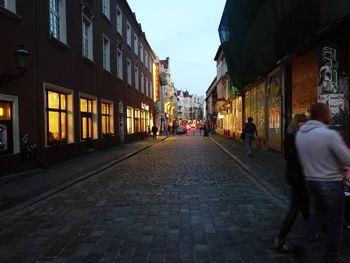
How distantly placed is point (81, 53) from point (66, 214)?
42.8 ft

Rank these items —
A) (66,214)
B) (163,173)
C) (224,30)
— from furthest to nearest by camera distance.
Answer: (224,30) < (163,173) < (66,214)

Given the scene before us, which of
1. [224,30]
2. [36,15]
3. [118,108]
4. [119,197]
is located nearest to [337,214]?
[119,197]

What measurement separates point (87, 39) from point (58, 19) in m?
4.37

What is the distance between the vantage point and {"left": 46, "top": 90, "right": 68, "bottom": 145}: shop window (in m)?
16.1

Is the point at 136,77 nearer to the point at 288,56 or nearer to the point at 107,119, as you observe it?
the point at 107,119

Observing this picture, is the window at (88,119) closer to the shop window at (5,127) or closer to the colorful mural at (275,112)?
the shop window at (5,127)

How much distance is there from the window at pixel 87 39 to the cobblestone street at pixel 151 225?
11.1 m

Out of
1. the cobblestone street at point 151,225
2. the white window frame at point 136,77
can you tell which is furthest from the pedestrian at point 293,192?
the white window frame at point 136,77

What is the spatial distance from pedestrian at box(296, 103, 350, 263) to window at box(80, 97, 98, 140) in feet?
53.6

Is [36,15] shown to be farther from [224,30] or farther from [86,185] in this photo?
[224,30]

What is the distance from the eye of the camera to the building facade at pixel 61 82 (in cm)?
1269

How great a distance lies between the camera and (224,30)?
2255 cm

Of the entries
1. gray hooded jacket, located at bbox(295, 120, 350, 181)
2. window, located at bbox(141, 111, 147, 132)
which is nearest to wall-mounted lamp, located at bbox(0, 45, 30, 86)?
gray hooded jacket, located at bbox(295, 120, 350, 181)

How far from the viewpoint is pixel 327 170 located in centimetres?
448
